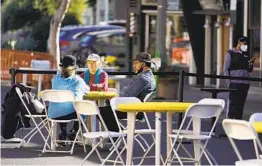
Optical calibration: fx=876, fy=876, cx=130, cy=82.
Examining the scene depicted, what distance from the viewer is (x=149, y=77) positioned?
12.7 metres

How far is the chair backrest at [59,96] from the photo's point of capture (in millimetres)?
12586

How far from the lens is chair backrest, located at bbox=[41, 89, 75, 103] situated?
1259 centimetres

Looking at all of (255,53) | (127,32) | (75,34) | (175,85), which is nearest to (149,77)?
(175,85)

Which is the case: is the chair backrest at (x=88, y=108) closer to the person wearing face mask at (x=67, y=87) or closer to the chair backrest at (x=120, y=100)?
the chair backrest at (x=120, y=100)

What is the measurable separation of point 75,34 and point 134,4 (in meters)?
6.57

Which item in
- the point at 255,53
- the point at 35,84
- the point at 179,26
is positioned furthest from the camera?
the point at 179,26

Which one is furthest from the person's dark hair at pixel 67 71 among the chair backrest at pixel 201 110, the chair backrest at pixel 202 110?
the chair backrest at pixel 202 110

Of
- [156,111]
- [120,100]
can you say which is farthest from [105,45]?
[156,111]

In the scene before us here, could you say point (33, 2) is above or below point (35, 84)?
above

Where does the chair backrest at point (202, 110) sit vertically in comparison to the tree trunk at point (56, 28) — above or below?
below

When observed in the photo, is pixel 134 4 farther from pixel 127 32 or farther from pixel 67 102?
pixel 67 102

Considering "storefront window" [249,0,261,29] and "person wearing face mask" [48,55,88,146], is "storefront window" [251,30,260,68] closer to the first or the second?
"storefront window" [249,0,261,29]

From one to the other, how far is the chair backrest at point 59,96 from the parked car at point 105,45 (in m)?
24.0

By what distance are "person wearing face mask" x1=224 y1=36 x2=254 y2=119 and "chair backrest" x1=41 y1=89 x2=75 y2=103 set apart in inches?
193
